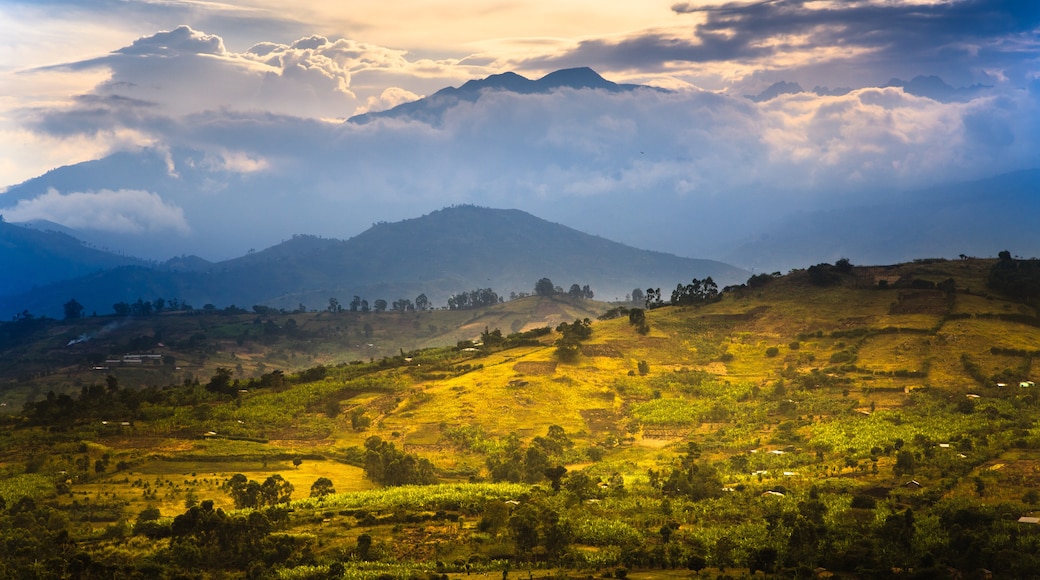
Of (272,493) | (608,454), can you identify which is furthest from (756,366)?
(272,493)

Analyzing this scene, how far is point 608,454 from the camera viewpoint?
3413 inches

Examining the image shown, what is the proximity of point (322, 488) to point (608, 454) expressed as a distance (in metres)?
29.0

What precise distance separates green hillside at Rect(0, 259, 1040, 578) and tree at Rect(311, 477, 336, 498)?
0.17 m

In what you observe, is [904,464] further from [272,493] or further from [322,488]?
[272,493]

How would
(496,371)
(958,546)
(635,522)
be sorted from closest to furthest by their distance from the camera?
(958,546)
(635,522)
(496,371)

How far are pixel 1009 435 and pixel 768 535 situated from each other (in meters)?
31.9

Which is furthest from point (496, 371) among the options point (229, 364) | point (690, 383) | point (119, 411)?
point (229, 364)

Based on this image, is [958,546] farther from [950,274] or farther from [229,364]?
[229,364]

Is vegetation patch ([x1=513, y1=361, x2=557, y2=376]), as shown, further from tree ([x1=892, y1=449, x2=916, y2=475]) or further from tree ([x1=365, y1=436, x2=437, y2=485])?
tree ([x1=892, y1=449, x2=916, y2=475])

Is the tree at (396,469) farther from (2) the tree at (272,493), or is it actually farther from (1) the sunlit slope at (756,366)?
(1) the sunlit slope at (756,366)

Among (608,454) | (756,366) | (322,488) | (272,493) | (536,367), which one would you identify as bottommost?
(322,488)

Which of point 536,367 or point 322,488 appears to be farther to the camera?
point 536,367

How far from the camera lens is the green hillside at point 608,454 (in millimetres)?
51812

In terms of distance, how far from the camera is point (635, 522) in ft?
193
